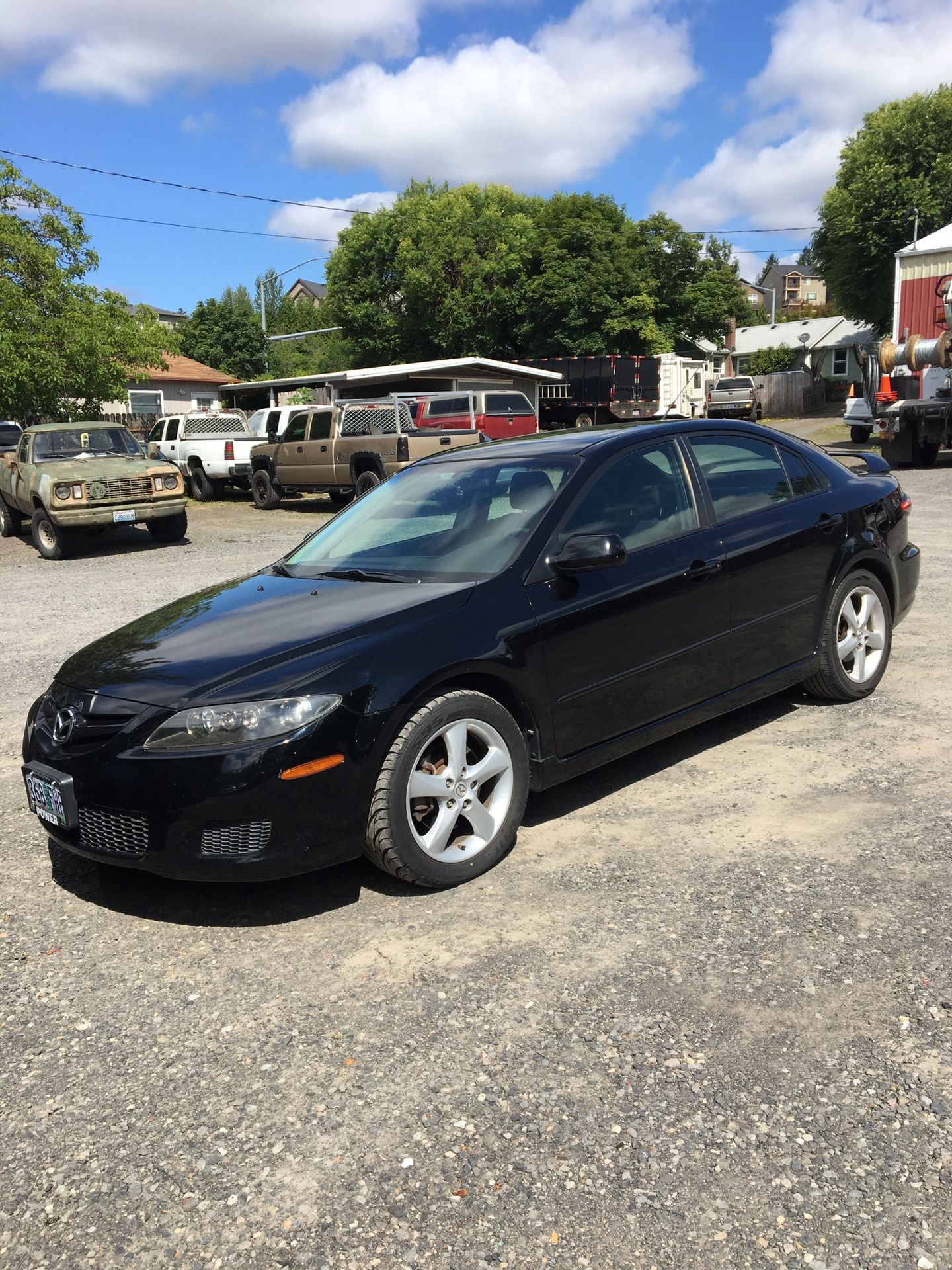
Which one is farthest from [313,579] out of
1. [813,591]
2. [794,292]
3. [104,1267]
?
[794,292]

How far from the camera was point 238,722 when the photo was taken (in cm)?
349

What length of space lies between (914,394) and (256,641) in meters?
18.3

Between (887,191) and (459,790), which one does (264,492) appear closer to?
(459,790)

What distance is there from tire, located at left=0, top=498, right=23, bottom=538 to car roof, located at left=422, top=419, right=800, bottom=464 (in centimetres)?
1430

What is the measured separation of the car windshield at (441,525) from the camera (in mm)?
4359

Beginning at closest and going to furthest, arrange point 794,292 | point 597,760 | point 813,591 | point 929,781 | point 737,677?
point 597,760 → point 929,781 → point 737,677 → point 813,591 → point 794,292

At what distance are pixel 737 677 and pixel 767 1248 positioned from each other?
9.91 feet

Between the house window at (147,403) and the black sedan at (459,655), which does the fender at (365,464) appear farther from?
the house window at (147,403)

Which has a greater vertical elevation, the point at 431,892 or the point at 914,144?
the point at 914,144

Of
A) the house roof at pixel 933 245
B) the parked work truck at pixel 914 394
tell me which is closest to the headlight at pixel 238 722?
the parked work truck at pixel 914 394

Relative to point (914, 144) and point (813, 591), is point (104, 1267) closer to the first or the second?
point (813, 591)

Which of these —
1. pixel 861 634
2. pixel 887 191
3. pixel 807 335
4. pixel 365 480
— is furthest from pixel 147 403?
pixel 861 634

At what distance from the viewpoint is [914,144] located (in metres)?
46.3

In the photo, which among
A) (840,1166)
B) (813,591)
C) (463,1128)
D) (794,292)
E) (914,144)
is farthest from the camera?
(794,292)
